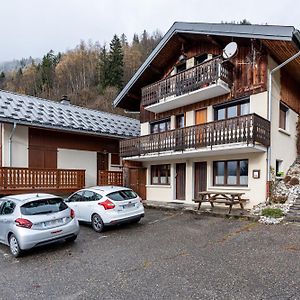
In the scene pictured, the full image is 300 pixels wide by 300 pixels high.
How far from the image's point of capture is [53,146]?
16875 millimetres

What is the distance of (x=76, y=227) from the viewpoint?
8.40 metres

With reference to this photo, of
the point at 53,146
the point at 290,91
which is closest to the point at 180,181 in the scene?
the point at 290,91

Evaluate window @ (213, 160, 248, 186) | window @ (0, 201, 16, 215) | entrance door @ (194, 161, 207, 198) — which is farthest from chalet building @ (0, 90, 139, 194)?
window @ (213, 160, 248, 186)

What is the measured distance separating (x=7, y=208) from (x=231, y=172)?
9.76m

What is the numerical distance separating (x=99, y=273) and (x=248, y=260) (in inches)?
133

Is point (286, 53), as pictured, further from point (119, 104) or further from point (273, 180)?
point (119, 104)

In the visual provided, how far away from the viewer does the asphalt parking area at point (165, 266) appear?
525 cm

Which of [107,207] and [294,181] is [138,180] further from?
[294,181]

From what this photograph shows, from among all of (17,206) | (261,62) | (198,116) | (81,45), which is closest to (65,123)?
(198,116)

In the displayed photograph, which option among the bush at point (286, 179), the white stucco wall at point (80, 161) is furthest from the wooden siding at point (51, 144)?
the bush at point (286, 179)

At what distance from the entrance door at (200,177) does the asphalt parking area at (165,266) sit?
505 cm

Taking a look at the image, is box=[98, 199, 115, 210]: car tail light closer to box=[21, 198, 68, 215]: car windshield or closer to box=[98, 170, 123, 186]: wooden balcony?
box=[21, 198, 68, 215]: car windshield

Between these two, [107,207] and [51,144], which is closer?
[107,207]

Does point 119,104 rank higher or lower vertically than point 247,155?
higher
